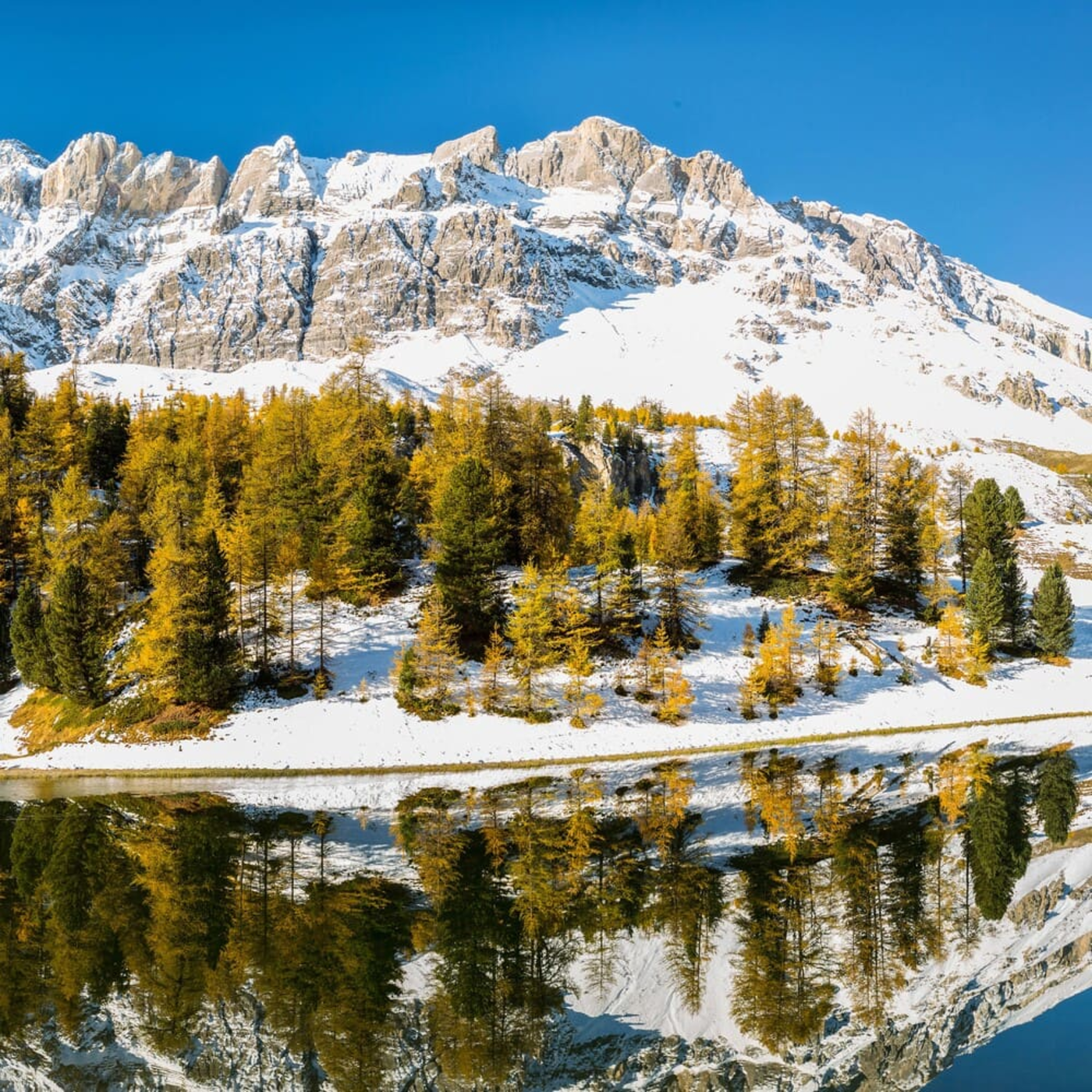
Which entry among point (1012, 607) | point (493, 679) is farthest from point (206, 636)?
point (1012, 607)

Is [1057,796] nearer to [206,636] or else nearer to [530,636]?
[530,636]

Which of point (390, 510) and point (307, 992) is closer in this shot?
point (307, 992)

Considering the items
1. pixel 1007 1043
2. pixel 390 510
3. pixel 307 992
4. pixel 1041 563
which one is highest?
pixel 390 510

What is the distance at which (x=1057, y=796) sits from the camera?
28656 mm

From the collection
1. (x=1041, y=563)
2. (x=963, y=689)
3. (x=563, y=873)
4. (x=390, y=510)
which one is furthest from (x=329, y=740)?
(x=1041, y=563)

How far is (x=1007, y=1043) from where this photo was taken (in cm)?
1412

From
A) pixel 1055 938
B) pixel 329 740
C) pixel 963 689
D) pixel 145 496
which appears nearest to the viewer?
pixel 1055 938

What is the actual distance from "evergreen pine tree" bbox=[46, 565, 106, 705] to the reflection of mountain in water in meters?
18.0

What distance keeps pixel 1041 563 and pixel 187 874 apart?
89.5 m

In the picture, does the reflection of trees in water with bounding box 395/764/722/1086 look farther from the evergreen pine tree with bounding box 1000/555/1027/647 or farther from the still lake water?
the evergreen pine tree with bounding box 1000/555/1027/647

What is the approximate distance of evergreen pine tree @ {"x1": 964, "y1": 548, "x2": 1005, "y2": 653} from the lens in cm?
5184

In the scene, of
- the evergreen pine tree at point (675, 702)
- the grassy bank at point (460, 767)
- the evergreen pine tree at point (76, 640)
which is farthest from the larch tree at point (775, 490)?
the evergreen pine tree at point (76, 640)

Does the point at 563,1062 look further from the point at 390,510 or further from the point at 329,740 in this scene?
the point at 390,510

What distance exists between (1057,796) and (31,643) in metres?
51.9
